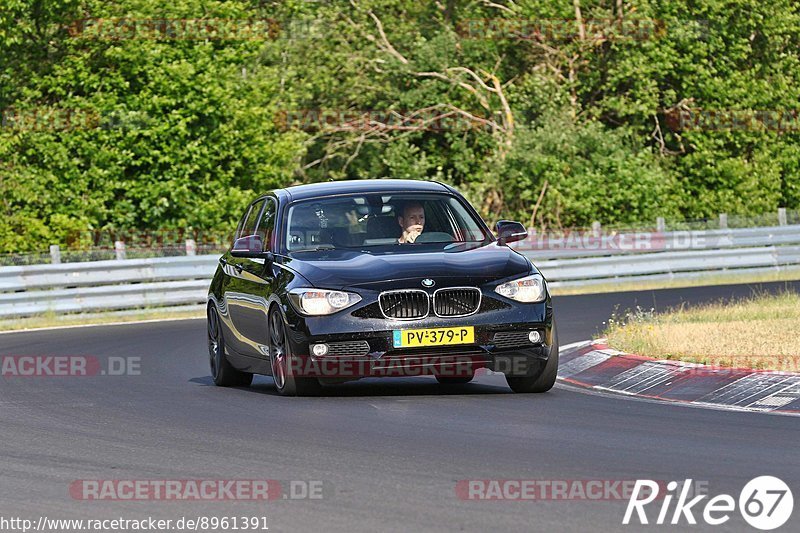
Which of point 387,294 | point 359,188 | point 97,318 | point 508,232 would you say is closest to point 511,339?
point 387,294

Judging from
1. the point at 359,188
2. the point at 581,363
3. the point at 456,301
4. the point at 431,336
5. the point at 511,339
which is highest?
the point at 359,188

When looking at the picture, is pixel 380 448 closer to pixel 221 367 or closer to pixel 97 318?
pixel 221 367

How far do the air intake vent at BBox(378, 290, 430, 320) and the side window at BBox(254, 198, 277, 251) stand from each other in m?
2.04

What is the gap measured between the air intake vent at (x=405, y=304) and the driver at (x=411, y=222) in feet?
4.39

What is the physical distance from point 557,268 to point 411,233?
1812 cm

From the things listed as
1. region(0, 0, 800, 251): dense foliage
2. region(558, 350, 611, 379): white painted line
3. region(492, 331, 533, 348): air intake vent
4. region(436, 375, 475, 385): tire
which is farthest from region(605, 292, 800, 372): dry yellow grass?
region(0, 0, 800, 251): dense foliage

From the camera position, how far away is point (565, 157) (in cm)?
4047

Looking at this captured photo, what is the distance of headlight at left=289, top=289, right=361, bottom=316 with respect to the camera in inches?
458

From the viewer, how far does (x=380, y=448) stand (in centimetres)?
931

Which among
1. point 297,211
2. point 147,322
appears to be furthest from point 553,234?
point 297,211

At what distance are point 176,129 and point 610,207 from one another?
10.3 metres

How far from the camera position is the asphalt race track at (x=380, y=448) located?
728cm

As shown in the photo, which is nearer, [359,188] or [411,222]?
[411,222]

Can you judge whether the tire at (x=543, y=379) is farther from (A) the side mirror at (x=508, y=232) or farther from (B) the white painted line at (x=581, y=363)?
(B) the white painted line at (x=581, y=363)
